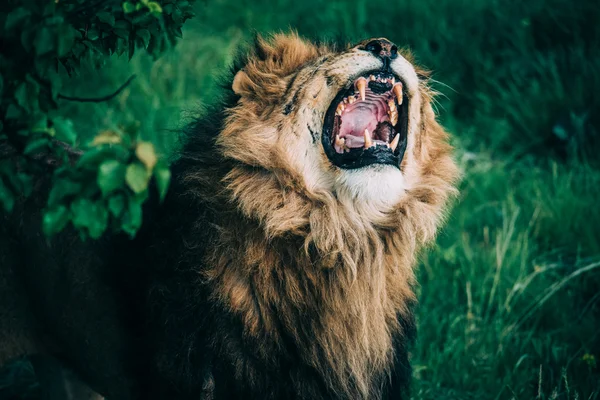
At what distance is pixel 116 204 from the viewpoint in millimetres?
1743

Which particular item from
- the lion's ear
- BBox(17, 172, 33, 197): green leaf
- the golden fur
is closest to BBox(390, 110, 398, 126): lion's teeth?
the golden fur

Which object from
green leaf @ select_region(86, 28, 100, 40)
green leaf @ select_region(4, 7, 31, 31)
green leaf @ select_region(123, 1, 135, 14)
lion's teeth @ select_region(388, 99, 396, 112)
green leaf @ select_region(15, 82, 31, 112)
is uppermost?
green leaf @ select_region(123, 1, 135, 14)

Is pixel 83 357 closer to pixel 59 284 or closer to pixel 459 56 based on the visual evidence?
pixel 59 284

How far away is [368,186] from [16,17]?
4.41ft

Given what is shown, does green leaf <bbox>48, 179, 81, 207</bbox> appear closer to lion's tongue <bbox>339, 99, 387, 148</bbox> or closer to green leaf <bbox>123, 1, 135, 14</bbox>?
green leaf <bbox>123, 1, 135, 14</bbox>

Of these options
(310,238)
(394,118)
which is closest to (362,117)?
(394,118)

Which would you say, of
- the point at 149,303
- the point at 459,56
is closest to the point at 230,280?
the point at 149,303

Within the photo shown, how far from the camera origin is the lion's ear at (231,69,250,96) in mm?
2867

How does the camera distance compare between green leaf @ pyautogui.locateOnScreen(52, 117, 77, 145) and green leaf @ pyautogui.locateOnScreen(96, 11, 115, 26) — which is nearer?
green leaf @ pyautogui.locateOnScreen(52, 117, 77, 145)

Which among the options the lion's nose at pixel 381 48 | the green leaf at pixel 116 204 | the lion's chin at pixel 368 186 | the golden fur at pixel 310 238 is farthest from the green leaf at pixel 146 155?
the lion's nose at pixel 381 48

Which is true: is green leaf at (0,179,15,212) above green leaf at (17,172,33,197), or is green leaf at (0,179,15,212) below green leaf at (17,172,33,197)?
below

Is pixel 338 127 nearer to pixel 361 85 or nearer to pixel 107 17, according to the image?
pixel 361 85

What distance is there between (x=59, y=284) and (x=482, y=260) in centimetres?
248

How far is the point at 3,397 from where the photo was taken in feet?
11.2
